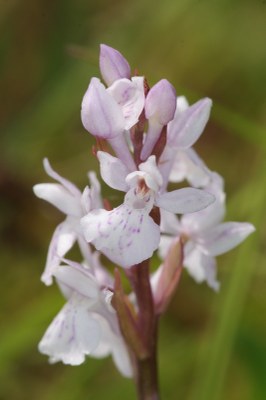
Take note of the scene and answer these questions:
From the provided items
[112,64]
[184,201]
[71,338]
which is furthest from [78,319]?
[112,64]

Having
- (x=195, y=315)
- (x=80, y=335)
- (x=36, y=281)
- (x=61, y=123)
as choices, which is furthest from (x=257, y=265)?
(x=80, y=335)

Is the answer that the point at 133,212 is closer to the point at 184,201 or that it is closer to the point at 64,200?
the point at 184,201

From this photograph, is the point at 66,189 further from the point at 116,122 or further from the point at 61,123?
the point at 61,123

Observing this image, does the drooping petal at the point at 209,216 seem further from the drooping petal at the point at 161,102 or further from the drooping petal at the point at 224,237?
the drooping petal at the point at 161,102

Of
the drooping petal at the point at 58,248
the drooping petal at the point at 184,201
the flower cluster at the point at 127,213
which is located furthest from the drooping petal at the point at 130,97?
the drooping petal at the point at 58,248

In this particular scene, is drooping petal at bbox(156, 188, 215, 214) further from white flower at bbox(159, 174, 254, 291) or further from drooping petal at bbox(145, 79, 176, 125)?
white flower at bbox(159, 174, 254, 291)

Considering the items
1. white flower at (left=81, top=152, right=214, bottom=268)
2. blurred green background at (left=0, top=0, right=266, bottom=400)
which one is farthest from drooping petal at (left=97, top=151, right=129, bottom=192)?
blurred green background at (left=0, top=0, right=266, bottom=400)
